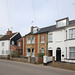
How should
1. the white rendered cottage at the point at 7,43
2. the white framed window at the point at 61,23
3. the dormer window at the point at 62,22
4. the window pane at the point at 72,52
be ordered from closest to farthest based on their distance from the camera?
the window pane at the point at 72,52
the dormer window at the point at 62,22
the white framed window at the point at 61,23
the white rendered cottage at the point at 7,43

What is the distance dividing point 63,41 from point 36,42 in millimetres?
8231

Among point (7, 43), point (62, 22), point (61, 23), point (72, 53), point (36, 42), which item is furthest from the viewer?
point (7, 43)

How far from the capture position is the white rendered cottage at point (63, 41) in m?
18.1

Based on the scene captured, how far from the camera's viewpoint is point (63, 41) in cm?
2083

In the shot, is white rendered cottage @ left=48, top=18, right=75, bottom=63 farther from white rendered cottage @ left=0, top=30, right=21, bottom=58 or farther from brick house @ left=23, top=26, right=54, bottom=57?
white rendered cottage @ left=0, top=30, right=21, bottom=58

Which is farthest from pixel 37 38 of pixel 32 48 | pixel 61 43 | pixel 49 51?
pixel 61 43

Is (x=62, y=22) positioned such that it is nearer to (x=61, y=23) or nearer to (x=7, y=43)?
(x=61, y=23)

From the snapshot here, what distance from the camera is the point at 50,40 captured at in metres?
23.7

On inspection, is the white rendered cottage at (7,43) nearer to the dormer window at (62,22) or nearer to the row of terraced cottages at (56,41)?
the row of terraced cottages at (56,41)

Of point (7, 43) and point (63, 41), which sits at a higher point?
point (63, 41)

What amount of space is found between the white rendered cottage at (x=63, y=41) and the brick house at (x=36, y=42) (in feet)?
4.16

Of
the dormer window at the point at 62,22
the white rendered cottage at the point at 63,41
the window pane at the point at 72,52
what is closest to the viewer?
the window pane at the point at 72,52

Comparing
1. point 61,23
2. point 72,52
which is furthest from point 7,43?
point 72,52

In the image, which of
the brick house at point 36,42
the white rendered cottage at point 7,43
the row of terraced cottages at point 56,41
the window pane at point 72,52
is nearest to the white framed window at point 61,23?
the row of terraced cottages at point 56,41
